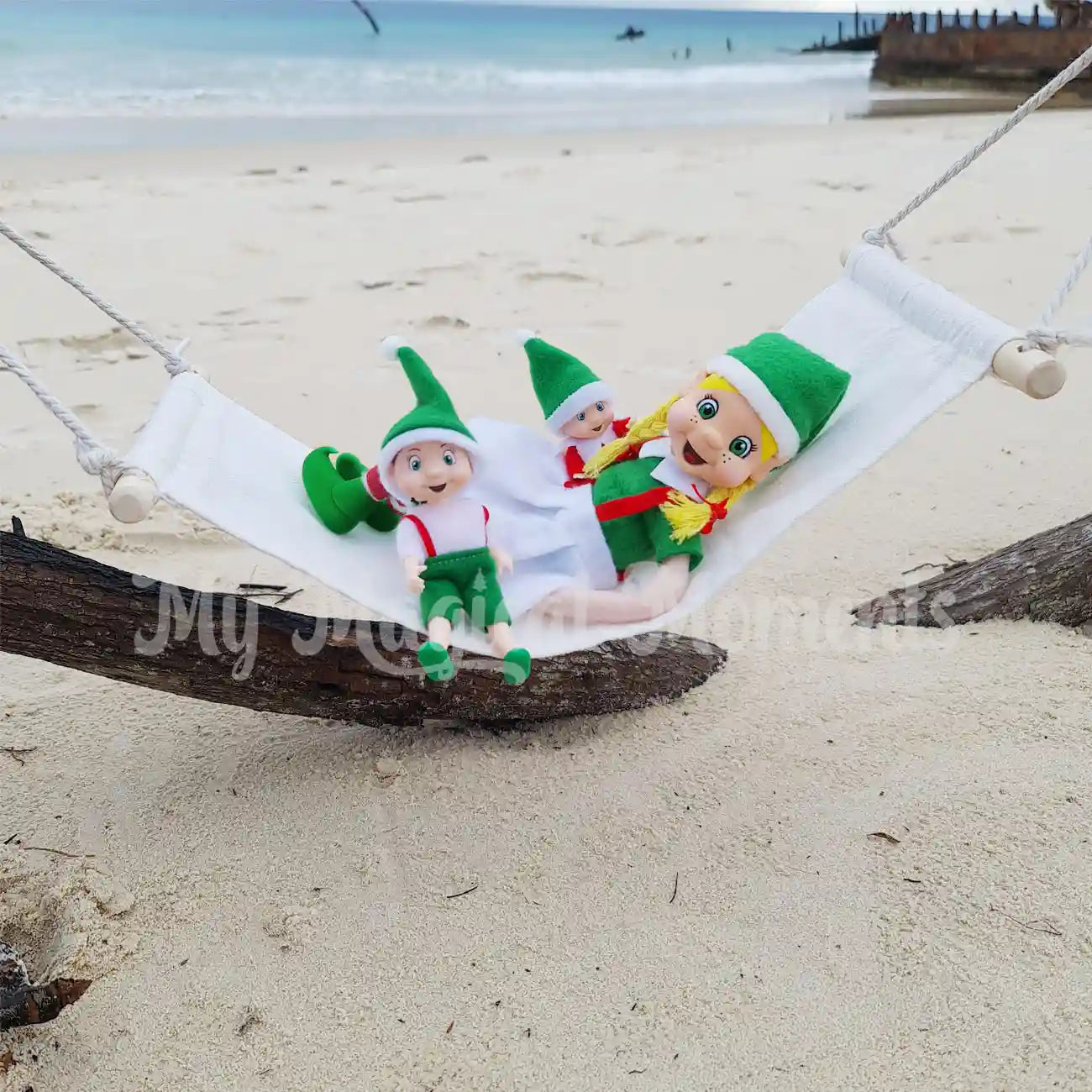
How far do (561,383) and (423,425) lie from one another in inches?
11.1

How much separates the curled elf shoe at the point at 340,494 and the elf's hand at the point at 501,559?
0.54ft

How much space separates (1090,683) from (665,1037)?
945 mm

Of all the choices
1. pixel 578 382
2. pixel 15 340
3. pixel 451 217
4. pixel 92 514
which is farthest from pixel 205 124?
pixel 578 382

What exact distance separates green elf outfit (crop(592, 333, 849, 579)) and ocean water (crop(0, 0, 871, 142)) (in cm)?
654

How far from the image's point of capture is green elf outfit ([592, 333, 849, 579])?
1.41 meters

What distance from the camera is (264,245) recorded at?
4094mm

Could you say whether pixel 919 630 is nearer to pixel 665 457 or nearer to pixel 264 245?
pixel 665 457

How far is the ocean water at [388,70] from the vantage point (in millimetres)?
8312

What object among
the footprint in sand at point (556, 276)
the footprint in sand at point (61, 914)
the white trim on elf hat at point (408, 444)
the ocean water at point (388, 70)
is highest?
the ocean water at point (388, 70)

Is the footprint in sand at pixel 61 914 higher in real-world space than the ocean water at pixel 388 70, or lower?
lower

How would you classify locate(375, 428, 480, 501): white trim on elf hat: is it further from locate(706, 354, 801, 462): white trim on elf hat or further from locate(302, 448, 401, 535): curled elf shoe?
locate(706, 354, 801, 462): white trim on elf hat

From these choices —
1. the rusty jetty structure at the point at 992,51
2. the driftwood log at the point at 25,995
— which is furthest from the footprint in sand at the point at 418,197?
the rusty jetty structure at the point at 992,51

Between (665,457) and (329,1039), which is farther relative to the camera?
(665,457)

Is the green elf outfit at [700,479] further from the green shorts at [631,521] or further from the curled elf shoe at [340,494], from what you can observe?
the curled elf shoe at [340,494]
